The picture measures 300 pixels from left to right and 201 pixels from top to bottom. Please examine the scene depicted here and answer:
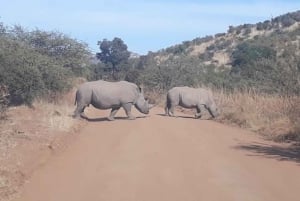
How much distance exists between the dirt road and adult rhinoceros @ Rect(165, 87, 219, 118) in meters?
8.45

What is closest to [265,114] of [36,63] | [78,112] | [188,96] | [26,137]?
[188,96]

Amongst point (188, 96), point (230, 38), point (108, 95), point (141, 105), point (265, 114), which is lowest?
point (265, 114)

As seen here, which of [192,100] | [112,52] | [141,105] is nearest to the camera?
[141,105]

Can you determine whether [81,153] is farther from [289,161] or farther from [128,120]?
[128,120]

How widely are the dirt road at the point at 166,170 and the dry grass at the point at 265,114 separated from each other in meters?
1.68

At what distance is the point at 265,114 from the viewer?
23359 millimetres

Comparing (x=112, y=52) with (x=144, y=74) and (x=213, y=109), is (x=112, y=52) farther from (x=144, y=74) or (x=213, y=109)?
(x=213, y=109)

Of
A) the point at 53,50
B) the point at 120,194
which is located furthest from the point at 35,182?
the point at 53,50

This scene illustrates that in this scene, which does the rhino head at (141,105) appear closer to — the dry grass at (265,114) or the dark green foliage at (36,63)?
the dry grass at (265,114)

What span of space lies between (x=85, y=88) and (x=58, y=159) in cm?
1039

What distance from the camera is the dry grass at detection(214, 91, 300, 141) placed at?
64.9ft

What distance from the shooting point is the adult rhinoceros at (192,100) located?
89.5 ft

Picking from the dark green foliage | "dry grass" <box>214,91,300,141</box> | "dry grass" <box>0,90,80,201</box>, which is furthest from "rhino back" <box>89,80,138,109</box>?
"dry grass" <box>214,91,300,141</box>

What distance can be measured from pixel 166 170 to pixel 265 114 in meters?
12.1
